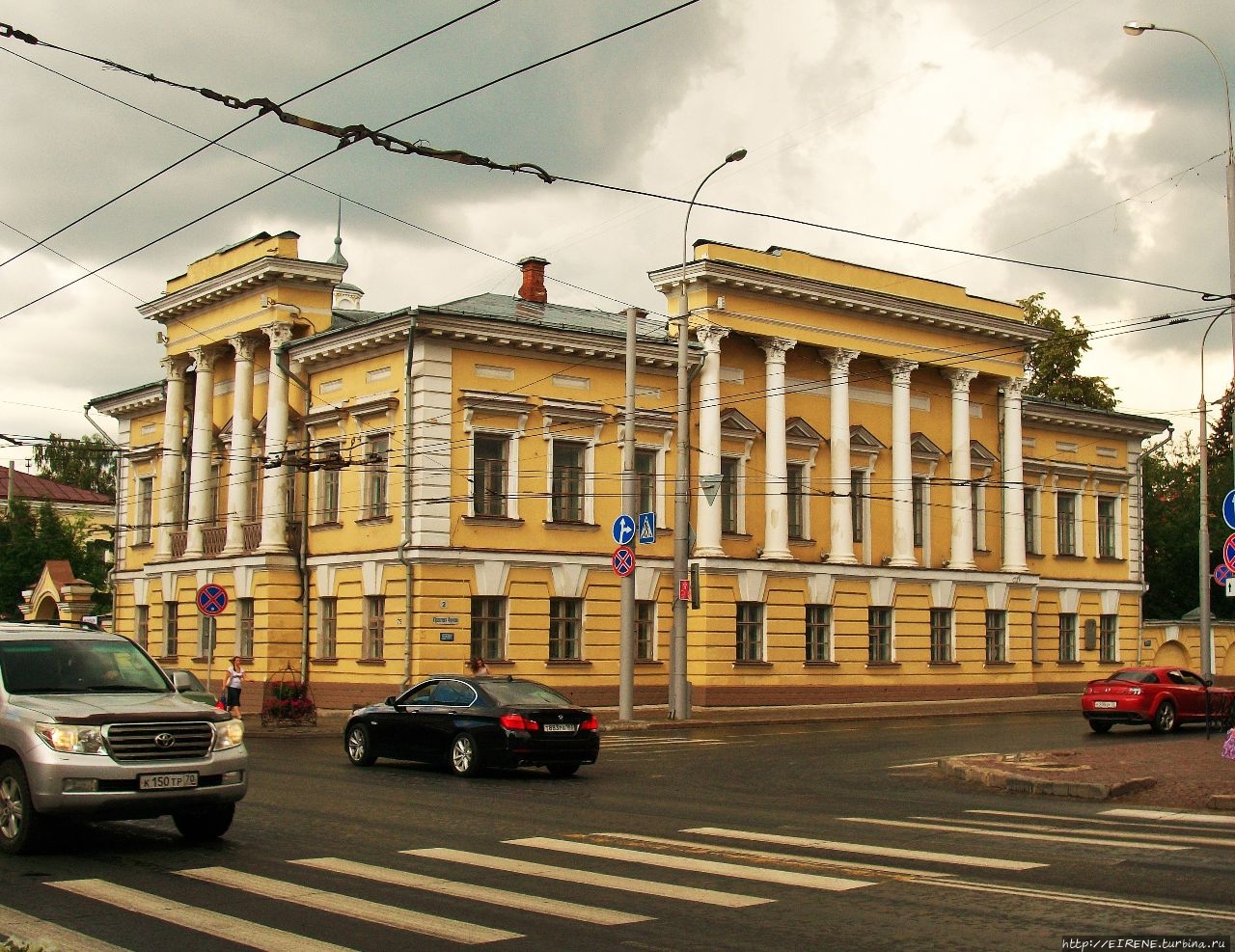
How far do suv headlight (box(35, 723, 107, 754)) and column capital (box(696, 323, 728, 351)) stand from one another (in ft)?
97.4

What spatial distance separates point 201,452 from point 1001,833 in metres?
35.5

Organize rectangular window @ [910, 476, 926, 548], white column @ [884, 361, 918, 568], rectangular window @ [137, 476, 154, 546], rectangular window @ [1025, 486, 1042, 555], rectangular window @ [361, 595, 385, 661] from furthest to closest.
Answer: rectangular window @ [1025, 486, 1042, 555] < rectangular window @ [137, 476, 154, 546] < rectangular window @ [910, 476, 926, 548] < white column @ [884, 361, 918, 568] < rectangular window @ [361, 595, 385, 661]

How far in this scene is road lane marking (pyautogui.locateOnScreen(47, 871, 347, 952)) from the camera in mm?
8141

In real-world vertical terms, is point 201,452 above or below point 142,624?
above

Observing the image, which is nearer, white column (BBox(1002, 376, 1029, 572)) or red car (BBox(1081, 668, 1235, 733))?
red car (BBox(1081, 668, 1235, 733))

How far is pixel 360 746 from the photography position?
866 inches

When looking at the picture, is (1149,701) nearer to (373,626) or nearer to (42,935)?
(373,626)

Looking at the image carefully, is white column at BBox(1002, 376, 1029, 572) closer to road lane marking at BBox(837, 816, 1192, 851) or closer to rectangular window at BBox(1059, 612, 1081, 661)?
rectangular window at BBox(1059, 612, 1081, 661)

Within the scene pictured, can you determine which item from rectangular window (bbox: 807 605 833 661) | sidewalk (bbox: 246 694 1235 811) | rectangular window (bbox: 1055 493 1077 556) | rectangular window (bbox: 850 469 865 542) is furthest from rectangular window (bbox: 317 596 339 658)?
rectangular window (bbox: 1055 493 1077 556)

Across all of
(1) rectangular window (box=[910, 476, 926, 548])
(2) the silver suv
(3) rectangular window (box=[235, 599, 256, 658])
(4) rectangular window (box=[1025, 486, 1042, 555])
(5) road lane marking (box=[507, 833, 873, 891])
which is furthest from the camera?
(4) rectangular window (box=[1025, 486, 1042, 555])

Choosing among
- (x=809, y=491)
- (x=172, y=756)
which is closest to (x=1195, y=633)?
(x=809, y=491)

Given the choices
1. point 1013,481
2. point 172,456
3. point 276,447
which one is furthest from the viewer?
point 1013,481

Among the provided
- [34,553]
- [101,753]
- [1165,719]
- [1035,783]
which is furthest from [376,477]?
[34,553]

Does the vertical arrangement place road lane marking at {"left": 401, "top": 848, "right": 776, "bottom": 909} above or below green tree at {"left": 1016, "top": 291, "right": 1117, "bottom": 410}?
below
